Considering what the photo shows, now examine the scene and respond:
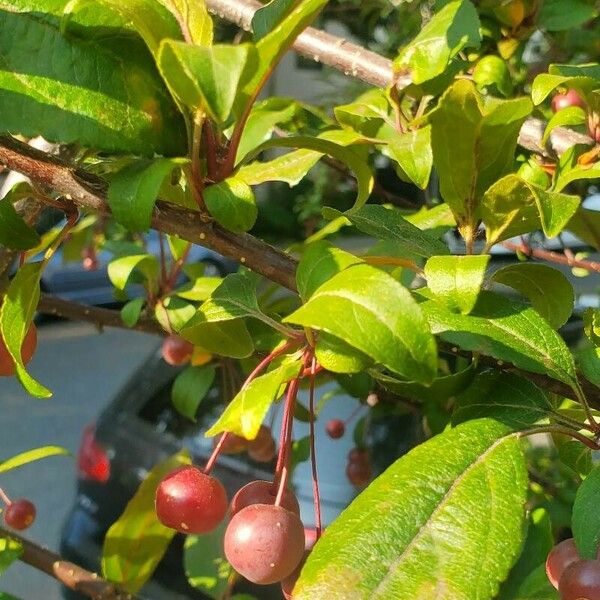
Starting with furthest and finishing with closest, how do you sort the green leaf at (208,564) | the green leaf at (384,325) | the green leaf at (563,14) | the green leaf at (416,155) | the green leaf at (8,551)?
the green leaf at (208,564) < the green leaf at (563,14) < the green leaf at (8,551) < the green leaf at (416,155) < the green leaf at (384,325)

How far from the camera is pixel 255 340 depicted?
659mm

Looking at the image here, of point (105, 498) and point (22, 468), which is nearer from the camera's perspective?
point (105, 498)

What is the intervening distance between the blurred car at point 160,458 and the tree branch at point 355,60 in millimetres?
880

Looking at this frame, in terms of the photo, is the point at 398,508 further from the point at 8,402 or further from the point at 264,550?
the point at 8,402

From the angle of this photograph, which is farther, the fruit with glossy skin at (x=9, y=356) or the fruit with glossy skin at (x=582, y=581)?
the fruit with glossy skin at (x=9, y=356)

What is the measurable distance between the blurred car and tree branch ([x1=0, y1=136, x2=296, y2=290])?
1.16 metres

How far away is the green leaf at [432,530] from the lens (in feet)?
1.27

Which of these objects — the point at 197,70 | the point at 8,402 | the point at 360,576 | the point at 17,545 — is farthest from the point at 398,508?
the point at 8,402

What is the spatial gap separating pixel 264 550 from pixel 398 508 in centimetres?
12

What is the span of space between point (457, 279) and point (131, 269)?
570 mm

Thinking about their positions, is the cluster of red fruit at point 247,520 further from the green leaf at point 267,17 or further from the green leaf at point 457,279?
the green leaf at point 267,17

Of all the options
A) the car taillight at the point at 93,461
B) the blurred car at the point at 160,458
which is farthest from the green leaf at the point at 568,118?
the car taillight at the point at 93,461

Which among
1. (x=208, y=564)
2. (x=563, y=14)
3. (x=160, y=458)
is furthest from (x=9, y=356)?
(x=160, y=458)

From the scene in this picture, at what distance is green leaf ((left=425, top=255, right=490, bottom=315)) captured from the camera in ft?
1.56
